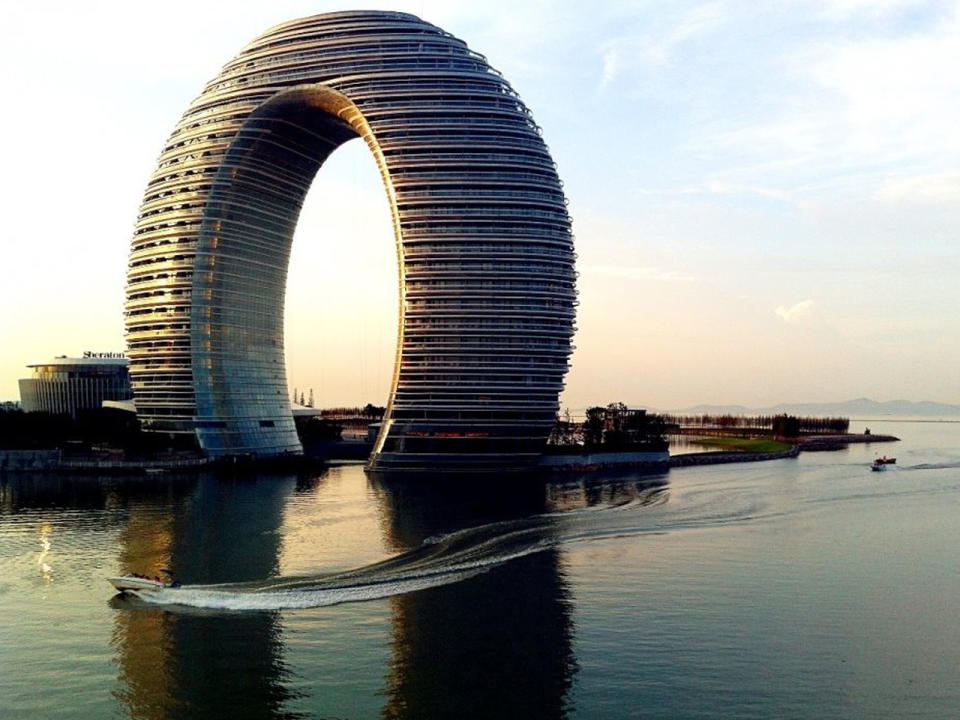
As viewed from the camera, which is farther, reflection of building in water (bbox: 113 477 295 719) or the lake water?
the lake water

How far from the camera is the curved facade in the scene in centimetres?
13675

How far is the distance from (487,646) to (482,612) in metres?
5.76

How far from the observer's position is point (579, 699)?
3875cm

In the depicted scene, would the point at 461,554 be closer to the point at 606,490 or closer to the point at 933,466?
the point at 606,490

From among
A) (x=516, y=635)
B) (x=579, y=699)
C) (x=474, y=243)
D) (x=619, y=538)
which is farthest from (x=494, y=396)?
(x=579, y=699)

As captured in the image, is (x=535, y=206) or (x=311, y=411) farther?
(x=311, y=411)

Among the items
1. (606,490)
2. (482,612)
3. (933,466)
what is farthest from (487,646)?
(933,466)

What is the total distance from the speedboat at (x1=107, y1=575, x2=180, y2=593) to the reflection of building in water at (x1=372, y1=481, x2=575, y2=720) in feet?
44.7

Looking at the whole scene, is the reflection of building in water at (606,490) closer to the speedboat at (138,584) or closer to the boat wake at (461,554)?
the boat wake at (461,554)

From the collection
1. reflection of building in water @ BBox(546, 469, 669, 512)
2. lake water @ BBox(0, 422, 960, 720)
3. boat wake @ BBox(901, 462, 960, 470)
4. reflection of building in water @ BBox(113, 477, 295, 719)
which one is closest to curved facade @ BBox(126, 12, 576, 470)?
reflection of building in water @ BBox(546, 469, 669, 512)

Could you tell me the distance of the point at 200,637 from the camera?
46.4m

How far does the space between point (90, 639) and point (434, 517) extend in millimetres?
40302

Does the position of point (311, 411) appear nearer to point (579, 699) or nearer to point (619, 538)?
point (619, 538)

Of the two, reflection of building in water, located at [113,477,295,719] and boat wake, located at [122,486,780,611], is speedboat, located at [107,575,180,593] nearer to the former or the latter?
boat wake, located at [122,486,780,611]
